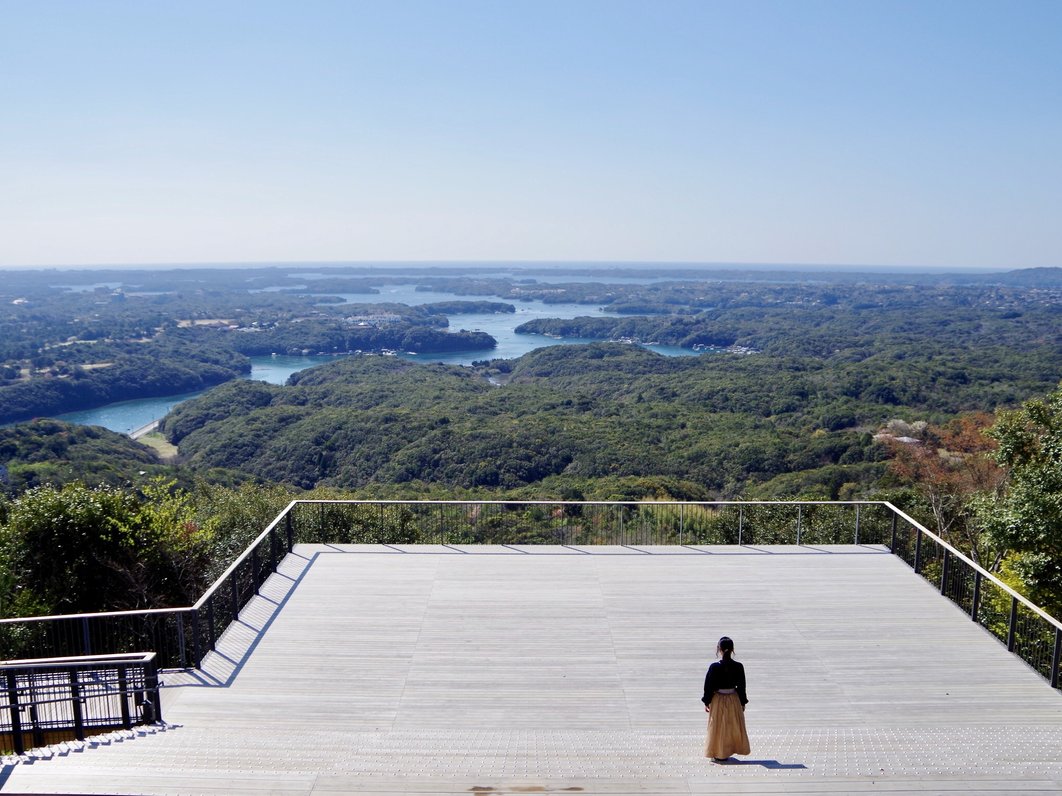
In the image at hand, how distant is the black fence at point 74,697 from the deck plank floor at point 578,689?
359 mm

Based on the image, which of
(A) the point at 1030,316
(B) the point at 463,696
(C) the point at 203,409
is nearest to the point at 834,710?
(B) the point at 463,696

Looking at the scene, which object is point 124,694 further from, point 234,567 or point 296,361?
point 296,361

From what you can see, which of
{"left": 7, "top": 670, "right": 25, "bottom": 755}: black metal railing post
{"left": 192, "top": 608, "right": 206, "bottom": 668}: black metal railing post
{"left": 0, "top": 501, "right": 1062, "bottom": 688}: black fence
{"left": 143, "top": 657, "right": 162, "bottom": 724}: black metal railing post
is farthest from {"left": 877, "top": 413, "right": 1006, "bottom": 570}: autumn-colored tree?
{"left": 7, "top": 670, "right": 25, "bottom": 755}: black metal railing post

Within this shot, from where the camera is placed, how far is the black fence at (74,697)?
19.8 feet

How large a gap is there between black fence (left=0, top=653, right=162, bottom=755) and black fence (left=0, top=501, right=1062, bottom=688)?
45 centimetres

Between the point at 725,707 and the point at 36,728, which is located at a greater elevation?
the point at 725,707

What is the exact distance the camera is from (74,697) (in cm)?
611

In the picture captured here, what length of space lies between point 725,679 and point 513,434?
144 feet

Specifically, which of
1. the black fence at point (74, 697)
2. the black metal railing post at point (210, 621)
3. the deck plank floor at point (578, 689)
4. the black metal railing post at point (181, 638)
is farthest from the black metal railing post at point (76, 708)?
the black metal railing post at point (210, 621)

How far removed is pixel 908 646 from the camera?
307 inches

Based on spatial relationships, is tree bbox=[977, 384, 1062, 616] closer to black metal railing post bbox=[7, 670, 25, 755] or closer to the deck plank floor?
the deck plank floor

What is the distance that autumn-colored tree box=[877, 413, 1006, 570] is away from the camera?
18281mm

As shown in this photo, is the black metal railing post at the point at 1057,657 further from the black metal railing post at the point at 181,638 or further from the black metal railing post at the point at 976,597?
the black metal railing post at the point at 181,638

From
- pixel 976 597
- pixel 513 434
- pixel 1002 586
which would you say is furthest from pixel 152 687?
pixel 513 434
